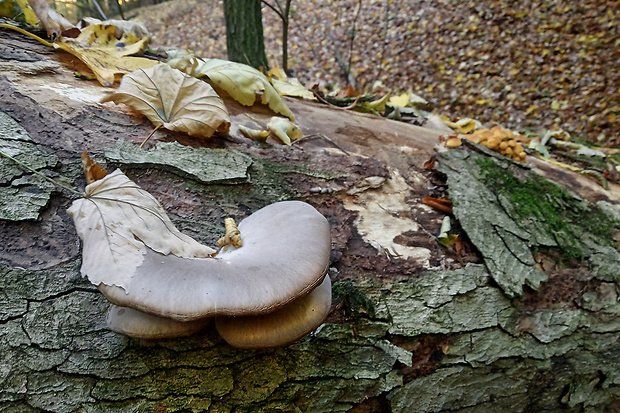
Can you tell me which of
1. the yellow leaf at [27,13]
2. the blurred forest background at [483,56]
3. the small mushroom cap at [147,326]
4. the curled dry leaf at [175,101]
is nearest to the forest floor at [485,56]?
the blurred forest background at [483,56]

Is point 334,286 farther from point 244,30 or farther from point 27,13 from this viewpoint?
point 244,30

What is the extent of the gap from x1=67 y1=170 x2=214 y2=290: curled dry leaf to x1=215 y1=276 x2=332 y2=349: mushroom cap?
0.97ft

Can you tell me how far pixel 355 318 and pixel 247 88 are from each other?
160 cm

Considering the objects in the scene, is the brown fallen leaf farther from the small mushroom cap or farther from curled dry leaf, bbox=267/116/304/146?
curled dry leaf, bbox=267/116/304/146

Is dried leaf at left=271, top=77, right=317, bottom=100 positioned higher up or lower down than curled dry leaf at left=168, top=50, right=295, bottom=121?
lower down

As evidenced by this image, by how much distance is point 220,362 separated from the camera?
1.43 m

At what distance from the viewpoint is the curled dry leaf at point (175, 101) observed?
1954 mm

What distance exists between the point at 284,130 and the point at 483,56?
31.0ft

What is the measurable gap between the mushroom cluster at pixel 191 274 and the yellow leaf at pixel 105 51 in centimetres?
111

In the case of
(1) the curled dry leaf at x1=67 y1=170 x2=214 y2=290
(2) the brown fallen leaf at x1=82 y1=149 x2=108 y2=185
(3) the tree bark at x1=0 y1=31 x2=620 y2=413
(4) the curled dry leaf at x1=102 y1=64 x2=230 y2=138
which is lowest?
(3) the tree bark at x1=0 y1=31 x2=620 y2=413

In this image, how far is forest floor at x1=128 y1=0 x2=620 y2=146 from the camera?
8555mm

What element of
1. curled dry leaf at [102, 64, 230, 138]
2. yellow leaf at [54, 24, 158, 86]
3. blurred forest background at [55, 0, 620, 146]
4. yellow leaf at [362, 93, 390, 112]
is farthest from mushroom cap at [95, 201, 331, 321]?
blurred forest background at [55, 0, 620, 146]

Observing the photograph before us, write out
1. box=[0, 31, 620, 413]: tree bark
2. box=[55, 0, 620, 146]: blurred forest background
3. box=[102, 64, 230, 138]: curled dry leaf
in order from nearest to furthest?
box=[0, 31, 620, 413]: tree bark
box=[102, 64, 230, 138]: curled dry leaf
box=[55, 0, 620, 146]: blurred forest background

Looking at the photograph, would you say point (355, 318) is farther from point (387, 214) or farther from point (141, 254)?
point (141, 254)
